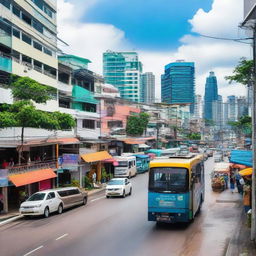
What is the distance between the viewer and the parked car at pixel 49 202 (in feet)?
76.1

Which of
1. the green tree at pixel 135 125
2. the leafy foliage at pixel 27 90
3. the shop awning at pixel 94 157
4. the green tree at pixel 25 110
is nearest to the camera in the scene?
the green tree at pixel 25 110

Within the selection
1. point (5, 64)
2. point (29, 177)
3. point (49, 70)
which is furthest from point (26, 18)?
point (29, 177)

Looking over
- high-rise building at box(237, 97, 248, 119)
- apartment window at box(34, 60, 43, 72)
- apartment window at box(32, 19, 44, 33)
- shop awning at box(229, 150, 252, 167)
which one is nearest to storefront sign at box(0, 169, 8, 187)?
shop awning at box(229, 150, 252, 167)

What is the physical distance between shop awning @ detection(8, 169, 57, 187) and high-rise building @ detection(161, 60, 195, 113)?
38.5 metres

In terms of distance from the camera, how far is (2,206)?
26156mm

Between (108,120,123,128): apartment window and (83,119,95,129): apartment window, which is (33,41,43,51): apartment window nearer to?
(83,119,95,129): apartment window

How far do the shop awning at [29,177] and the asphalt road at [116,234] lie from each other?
128 inches

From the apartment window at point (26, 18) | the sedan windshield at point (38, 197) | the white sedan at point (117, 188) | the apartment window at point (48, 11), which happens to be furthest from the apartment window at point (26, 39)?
the sedan windshield at point (38, 197)

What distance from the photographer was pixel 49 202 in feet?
78.4

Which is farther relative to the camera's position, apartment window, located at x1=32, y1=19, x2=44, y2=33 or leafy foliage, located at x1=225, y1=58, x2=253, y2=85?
apartment window, located at x1=32, y1=19, x2=44, y2=33

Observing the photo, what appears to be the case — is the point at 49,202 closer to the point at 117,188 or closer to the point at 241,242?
the point at 117,188

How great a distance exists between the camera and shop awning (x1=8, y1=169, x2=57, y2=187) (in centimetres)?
2562

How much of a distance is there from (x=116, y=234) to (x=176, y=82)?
95812mm

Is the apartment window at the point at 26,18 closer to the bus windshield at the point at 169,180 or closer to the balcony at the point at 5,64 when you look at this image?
the balcony at the point at 5,64
